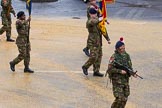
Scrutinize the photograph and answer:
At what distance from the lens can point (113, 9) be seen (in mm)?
23953

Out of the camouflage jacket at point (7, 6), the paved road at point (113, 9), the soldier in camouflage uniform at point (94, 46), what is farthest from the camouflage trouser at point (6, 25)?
the paved road at point (113, 9)

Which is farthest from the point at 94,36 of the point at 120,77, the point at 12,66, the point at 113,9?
the point at 113,9

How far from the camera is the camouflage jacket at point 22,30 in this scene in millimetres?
12375

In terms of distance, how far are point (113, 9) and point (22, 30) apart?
39.4ft

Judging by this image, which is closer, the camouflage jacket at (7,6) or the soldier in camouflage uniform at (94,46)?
the soldier in camouflage uniform at (94,46)

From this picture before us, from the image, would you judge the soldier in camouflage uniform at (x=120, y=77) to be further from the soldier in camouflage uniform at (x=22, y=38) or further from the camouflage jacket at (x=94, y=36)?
the soldier in camouflage uniform at (x=22, y=38)

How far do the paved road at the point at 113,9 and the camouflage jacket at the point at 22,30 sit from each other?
30.9 feet

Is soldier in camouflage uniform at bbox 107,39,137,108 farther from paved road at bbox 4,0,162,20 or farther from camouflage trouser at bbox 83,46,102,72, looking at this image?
paved road at bbox 4,0,162,20

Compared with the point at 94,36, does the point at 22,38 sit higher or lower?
lower

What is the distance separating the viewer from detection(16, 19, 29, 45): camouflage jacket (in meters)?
12.4

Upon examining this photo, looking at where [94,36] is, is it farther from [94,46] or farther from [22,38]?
[22,38]

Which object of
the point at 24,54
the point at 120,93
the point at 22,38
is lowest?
the point at 24,54

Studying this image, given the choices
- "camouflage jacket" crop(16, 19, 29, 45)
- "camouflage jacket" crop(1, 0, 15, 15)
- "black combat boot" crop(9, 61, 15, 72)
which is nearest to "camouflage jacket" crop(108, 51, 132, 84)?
"camouflage jacket" crop(16, 19, 29, 45)

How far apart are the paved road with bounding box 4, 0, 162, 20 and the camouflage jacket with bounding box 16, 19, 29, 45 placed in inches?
371
